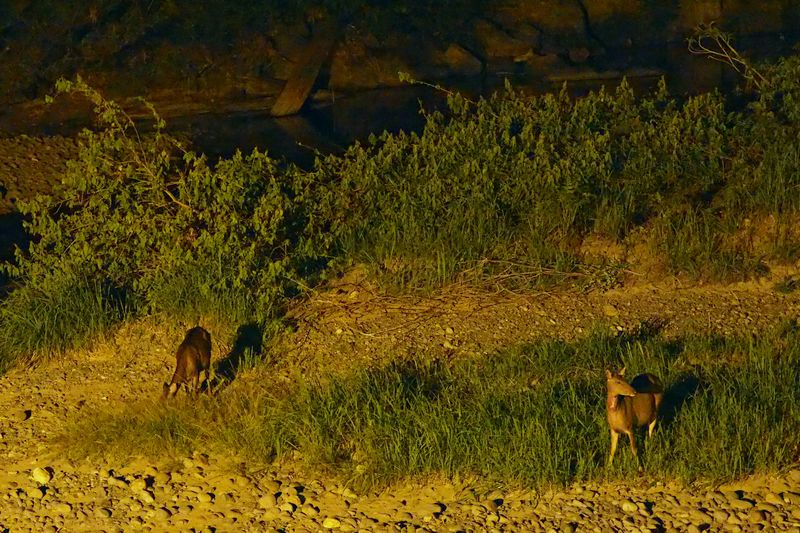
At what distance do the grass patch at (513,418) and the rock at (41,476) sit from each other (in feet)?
0.64

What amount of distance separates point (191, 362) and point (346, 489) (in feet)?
4.04

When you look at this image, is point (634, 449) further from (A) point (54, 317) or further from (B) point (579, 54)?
(B) point (579, 54)

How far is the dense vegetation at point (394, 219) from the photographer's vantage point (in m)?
7.70

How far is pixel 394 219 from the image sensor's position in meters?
8.21

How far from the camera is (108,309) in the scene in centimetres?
771

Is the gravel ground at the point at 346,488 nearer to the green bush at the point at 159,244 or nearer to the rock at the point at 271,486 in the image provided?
the rock at the point at 271,486

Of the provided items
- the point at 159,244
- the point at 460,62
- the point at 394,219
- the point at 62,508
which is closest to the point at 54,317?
the point at 159,244

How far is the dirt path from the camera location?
18.3ft

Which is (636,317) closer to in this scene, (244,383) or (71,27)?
(244,383)

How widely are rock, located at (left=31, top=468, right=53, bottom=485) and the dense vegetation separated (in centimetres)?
139

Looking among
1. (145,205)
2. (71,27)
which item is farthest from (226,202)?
(71,27)

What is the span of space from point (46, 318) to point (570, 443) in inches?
132

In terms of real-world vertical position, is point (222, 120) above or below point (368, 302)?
above

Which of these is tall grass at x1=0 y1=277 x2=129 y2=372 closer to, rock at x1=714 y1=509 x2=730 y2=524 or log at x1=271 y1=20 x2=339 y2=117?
rock at x1=714 y1=509 x2=730 y2=524
